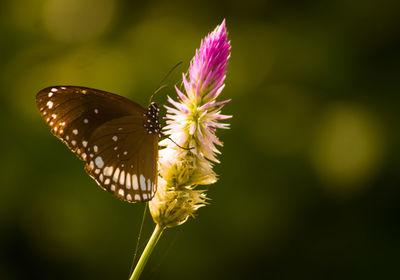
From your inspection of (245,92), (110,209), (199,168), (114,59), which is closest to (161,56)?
(114,59)

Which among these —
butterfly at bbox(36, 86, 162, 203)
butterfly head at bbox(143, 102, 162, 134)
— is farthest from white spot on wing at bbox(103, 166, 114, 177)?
butterfly head at bbox(143, 102, 162, 134)

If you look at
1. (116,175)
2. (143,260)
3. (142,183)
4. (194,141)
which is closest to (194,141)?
(194,141)

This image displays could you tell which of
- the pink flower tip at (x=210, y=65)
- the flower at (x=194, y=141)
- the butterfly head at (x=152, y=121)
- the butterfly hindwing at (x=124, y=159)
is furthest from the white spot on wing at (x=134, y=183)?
the pink flower tip at (x=210, y=65)

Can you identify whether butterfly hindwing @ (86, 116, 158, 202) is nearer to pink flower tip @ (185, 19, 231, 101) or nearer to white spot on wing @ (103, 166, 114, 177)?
white spot on wing @ (103, 166, 114, 177)

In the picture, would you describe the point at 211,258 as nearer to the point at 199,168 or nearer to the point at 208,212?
the point at 208,212

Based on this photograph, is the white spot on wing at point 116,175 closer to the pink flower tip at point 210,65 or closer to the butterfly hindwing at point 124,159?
the butterfly hindwing at point 124,159
